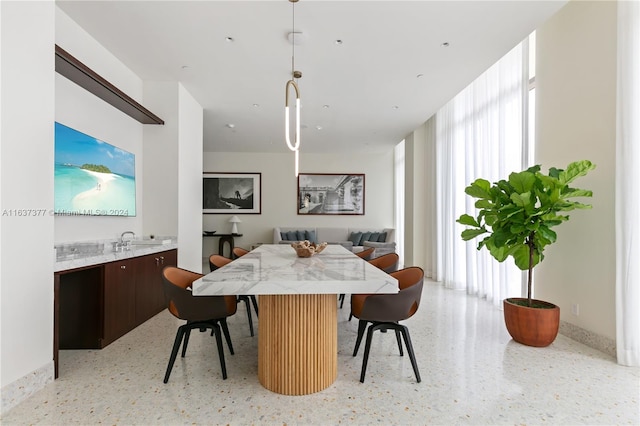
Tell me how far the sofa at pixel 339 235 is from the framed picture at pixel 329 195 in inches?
20.7

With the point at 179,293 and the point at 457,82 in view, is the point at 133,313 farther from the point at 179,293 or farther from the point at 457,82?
the point at 457,82

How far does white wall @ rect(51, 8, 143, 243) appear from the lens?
9.75 ft

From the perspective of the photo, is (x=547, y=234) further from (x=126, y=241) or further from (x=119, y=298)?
(x=126, y=241)

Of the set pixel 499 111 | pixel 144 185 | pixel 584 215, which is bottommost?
pixel 584 215

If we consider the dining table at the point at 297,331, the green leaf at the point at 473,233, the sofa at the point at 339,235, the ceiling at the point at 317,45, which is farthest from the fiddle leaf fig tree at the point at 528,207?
the sofa at the point at 339,235

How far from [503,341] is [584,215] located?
54.5 inches

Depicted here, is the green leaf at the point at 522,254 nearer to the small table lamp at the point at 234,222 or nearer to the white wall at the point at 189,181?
the white wall at the point at 189,181

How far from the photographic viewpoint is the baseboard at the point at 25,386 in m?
1.90

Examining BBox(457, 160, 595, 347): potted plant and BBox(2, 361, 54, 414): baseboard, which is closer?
BBox(2, 361, 54, 414): baseboard

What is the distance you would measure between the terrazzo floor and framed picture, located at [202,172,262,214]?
5928mm

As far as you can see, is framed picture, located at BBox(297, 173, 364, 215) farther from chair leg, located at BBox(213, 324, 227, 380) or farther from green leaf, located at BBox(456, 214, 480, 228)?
chair leg, located at BBox(213, 324, 227, 380)

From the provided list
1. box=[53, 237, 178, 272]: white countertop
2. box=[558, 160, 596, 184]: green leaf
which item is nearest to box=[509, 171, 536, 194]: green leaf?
box=[558, 160, 596, 184]: green leaf

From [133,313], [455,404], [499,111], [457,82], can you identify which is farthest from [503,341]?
[133,313]

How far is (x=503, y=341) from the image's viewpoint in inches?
119
